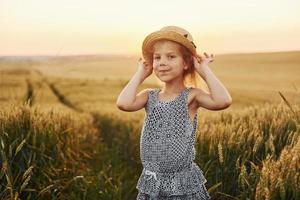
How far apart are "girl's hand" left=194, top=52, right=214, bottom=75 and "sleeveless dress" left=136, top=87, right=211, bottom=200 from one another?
16 centimetres

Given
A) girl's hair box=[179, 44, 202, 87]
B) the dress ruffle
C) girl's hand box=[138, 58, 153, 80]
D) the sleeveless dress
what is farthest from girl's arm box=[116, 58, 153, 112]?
the dress ruffle

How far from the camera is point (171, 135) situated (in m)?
3.65

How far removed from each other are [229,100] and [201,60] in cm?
32

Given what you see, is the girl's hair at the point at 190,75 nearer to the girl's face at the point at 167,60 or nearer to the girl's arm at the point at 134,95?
the girl's face at the point at 167,60

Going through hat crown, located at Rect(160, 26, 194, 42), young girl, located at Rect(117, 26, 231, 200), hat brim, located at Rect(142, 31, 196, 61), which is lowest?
young girl, located at Rect(117, 26, 231, 200)

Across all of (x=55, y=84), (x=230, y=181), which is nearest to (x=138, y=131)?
(x=230, y=181)

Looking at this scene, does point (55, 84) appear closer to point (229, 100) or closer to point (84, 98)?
point (84, 98)

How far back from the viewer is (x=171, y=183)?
3.66m

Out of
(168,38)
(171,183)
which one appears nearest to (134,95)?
(168,38)

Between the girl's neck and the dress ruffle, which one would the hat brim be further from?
the dress ruffle

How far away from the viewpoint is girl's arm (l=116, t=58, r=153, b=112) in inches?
150

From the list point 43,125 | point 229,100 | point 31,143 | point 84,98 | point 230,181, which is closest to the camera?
point 229,100

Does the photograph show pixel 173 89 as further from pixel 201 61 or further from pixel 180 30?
pixel 180 30

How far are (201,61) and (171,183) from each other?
0.77 meters
